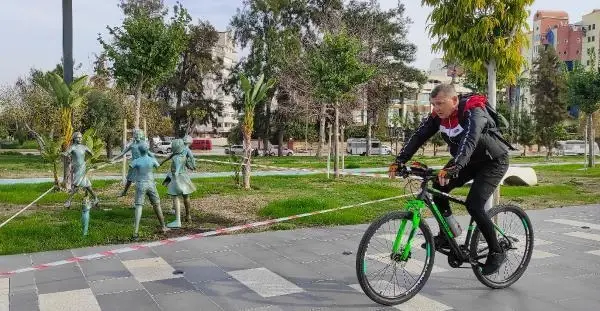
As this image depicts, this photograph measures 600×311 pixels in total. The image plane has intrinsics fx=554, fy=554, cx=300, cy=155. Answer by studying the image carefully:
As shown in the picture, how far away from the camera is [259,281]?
554cm

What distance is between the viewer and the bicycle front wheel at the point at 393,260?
4562 mm

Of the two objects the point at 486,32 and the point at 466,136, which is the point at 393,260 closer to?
the point at 466,136

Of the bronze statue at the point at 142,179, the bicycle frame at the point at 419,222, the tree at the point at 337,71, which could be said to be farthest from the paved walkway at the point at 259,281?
the tree at the point at 337,71

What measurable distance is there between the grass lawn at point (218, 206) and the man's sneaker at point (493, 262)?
414cm

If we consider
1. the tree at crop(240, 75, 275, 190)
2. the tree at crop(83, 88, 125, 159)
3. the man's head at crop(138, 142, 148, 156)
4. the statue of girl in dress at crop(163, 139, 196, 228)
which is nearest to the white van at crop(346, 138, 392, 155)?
the tree at crop(83, 88, 125, 159)

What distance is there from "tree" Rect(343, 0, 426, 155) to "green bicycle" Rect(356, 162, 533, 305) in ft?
106

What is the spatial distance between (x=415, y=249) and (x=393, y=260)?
0.26m

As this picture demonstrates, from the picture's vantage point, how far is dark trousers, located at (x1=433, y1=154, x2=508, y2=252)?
4.95 meters

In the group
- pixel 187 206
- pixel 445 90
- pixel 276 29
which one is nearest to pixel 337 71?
pixel 187 206

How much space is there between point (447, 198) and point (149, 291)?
286 centimetres

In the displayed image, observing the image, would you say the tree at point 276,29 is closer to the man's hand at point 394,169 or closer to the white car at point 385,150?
the white car at point 385,150

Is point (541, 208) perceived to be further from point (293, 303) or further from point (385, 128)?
point (385, 128)

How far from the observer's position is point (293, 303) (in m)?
4.81

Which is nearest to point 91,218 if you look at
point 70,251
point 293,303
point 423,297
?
point 70,251
